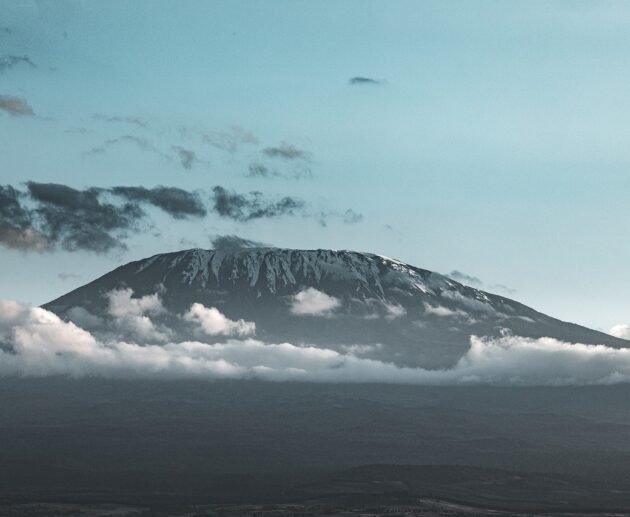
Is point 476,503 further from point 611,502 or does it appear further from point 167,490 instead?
point 167,490

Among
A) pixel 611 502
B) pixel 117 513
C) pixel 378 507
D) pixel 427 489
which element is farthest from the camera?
pixel 427 489

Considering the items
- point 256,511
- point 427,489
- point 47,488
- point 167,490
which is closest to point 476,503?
point 427,489

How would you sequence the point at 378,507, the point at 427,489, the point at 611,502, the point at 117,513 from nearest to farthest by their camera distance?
the point at 117,513 < the point at 378,507 < the point at 611,502 < the point at 427,489

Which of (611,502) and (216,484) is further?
(216,484)

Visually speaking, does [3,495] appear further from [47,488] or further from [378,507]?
[378,507]

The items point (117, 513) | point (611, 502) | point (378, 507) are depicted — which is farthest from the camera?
point (611, 502)

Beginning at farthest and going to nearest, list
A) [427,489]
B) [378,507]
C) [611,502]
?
[427,489], [611,502], [378,507]

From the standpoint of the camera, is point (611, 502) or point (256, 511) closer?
point (256, 511)


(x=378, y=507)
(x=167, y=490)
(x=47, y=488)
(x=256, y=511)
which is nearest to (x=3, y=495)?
(x=47, y=488)

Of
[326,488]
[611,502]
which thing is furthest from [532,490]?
[326,488]
